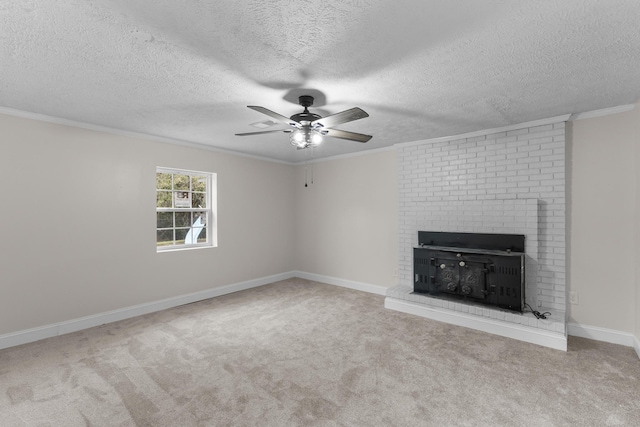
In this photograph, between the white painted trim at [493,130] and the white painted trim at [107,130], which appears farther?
the white painted trim at [493,130]

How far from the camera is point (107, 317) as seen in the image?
3605mm

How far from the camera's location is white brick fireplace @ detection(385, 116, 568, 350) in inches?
129

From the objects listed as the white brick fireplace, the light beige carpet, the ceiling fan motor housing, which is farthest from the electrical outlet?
the ceiling fan motor housing

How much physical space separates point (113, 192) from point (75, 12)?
267 cm

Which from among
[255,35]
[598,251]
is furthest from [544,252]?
[255,35]

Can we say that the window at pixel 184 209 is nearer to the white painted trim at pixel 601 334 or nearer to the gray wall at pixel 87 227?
the gray wall at pixel 87 227

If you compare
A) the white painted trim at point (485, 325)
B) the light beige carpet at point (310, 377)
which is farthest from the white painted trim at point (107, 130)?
the white painted trim at point (485, 325)

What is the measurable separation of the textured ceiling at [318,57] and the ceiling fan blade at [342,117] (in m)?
0.27

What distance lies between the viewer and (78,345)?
2.99 metres

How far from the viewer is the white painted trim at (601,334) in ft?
9.75

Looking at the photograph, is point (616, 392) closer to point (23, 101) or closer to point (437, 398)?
point (437, 398)

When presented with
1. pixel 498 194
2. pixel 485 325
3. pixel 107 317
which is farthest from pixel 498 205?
pixel 107 317

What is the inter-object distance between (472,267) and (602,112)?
2.11 metres

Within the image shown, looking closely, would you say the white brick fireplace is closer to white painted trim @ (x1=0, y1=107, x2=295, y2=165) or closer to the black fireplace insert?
the black fireplace insert
